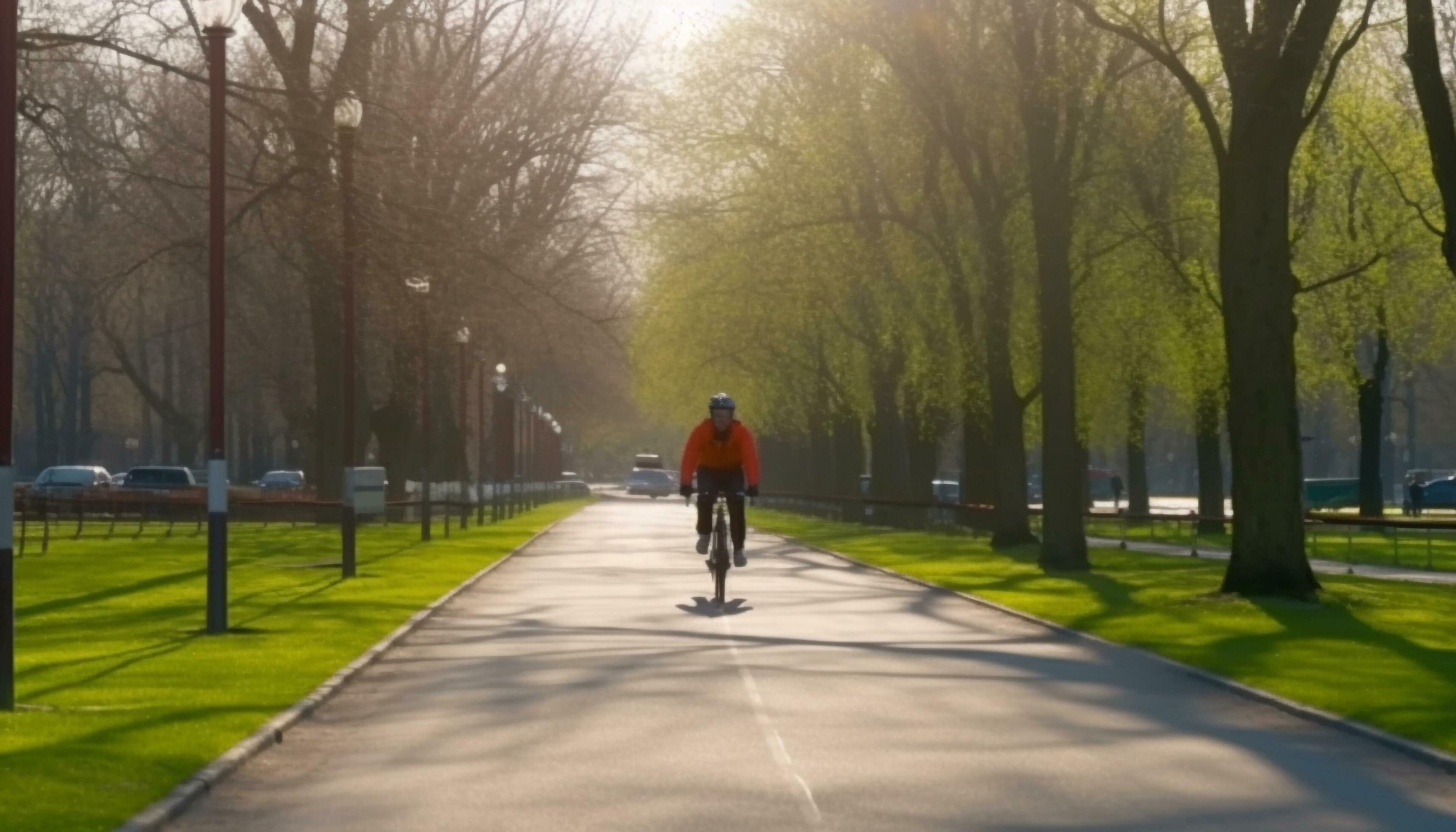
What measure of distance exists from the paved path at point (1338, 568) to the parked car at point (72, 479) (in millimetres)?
36933

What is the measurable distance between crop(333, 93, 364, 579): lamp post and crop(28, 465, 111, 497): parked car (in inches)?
1674

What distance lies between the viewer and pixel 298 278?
56.0 meters

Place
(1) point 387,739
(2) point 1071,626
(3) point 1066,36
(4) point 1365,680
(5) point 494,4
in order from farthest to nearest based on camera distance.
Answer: (5) point 494,4, (3) point 1066,36, (2) point 1071,626, (4) point 1365,680, (1) point 387,739

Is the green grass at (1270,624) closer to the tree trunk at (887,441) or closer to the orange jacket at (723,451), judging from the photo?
the orange jacket at (723,451)

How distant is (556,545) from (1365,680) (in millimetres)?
30240

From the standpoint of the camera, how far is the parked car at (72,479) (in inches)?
2884

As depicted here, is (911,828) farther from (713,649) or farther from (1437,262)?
(1437,262)

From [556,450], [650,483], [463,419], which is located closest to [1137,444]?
[463,419]

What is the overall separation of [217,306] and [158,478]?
57.0 m

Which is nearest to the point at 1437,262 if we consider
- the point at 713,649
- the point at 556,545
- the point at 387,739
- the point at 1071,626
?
the point at 556,545

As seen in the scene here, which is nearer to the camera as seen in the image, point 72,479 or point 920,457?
point 920,457

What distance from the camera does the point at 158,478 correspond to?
7575cm

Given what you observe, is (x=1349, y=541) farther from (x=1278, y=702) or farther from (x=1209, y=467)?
(x=1278, y=702)

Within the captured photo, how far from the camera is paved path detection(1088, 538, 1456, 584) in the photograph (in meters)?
33.7
